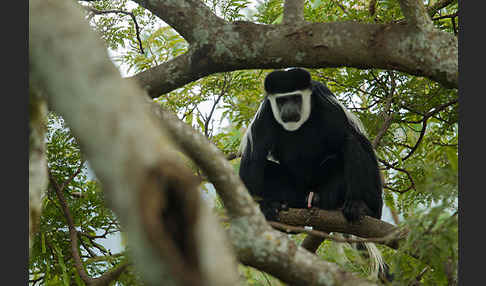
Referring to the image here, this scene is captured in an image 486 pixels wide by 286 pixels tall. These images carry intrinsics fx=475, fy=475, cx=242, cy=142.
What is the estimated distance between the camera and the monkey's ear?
295 cm

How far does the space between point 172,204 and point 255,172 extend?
2.27m

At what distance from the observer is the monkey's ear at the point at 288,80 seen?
116 inches

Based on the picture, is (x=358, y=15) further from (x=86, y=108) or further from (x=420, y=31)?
(x=86, y=108)

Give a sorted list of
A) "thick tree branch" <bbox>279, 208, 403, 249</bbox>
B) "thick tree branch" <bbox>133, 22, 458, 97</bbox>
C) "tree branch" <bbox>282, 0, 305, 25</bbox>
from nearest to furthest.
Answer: "thick tree branch" <bbox>133, 22, 458, 97</bbox>, "tree branch" <bbox>282, 0, 305, 25</bbox>, "thick tree branch" <bbox>279, 208, 403, 249</bbox>

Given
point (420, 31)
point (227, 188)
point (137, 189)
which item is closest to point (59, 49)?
point (137, 189)

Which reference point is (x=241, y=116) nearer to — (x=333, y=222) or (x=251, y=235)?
(x=333, y=222)

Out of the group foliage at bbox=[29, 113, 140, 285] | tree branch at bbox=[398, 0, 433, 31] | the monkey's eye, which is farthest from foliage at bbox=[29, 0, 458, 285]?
tree branch at bbox=[398, 0, 433, 31]

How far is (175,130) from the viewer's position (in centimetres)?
122

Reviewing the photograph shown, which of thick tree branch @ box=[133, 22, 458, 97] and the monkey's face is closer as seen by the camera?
thick tree branch @ box=[133, 22, 458, 97]

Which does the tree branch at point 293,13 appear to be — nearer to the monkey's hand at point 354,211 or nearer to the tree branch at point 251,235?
the monkey's hand at point 354,211

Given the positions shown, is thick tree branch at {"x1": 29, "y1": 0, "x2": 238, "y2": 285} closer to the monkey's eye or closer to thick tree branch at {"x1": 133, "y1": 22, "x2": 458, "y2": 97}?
thick tree branch at {"x1": 133, "y1": 22, "x2": 458, "y2": 97}

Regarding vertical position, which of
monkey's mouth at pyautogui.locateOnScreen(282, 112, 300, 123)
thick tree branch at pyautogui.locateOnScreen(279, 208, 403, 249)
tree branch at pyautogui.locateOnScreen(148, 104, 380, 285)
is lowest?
thick tree branch at pyautogui.locateOnScreen(279, 208, 403, 249)

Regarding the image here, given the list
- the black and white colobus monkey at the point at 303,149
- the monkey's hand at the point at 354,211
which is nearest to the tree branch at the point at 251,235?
the monkey's hand at the point at 354,211

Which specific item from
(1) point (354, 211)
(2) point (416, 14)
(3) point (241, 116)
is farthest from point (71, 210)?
(2) point (416, 14)
